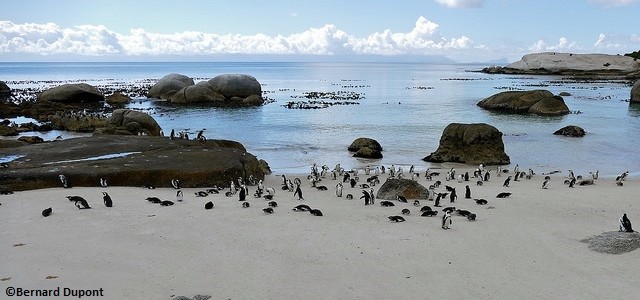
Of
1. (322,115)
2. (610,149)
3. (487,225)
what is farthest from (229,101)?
(487,225)

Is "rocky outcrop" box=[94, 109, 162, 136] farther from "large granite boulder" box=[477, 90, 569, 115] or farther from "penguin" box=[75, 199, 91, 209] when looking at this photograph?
"large granite boulder" box=[477, 90, 569, 115]

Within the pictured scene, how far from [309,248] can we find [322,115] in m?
35.9

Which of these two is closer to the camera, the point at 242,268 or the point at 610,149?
the point at 242,268

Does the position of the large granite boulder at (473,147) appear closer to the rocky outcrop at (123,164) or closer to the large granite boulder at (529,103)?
the rocky outcrop at (123,164)

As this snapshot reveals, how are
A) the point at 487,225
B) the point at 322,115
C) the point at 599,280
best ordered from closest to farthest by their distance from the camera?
the point at 599,280
the point at 487,225
the point at 322,115

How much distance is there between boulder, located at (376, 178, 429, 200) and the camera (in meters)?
14.2

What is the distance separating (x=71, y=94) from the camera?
51094 mm

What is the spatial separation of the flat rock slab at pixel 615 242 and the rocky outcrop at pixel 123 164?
9.96 m

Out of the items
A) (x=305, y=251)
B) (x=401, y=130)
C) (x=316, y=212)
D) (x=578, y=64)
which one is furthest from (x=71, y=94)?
(x=578, y=64)

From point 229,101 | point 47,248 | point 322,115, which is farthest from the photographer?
point 229,101

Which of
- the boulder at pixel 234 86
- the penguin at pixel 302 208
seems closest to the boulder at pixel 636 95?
the boulder at pixel 234 86

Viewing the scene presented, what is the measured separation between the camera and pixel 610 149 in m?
27.3

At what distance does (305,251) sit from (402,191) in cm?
556

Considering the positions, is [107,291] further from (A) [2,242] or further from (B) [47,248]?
(A) [2,242]
